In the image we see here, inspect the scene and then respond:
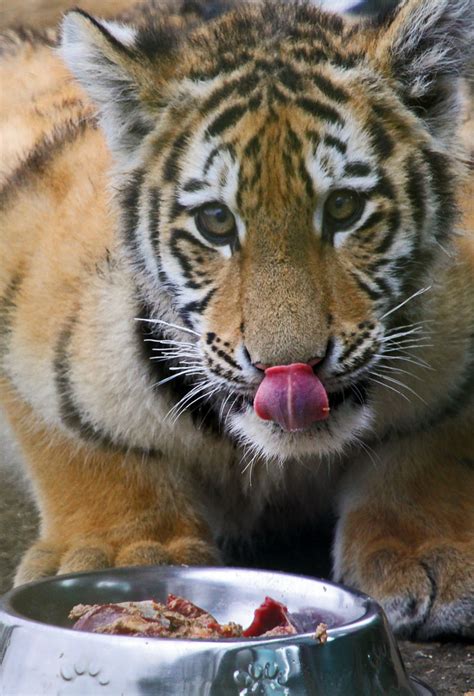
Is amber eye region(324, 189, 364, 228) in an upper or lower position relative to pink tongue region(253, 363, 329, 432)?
upper

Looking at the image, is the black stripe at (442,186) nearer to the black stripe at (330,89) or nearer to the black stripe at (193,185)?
the black stripe at (330,89)

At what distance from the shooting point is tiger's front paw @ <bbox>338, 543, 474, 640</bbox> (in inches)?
93.0

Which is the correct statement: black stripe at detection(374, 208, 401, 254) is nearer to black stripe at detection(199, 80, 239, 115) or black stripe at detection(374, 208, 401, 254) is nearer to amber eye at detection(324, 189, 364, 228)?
amber eye at detection(324, 189, 364, 228)

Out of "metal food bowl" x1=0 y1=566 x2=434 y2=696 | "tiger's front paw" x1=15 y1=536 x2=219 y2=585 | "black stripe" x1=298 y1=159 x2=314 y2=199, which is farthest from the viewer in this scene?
"tiger's front paw" x1=15 y1=536 x2=219 y2=585

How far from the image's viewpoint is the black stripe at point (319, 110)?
7.34ft

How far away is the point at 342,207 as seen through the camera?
2154 millimetres

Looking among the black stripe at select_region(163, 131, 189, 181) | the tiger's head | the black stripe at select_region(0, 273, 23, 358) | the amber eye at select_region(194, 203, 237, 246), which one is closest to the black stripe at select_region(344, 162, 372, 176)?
the tiger's head

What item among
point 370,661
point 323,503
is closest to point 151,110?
point 323,503

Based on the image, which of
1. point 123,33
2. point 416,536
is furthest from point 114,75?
point 416,536

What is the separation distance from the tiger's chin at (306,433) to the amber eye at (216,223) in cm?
30

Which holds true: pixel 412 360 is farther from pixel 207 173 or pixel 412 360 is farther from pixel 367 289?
pixel 207 173

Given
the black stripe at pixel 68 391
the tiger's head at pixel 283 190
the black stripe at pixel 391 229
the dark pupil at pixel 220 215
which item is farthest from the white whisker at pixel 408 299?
the black stripe at pixel 68 391

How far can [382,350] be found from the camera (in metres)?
2.19

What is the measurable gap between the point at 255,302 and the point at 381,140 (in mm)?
427
